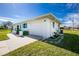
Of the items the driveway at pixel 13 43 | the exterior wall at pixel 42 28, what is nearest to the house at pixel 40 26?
the exterior wall at pixel 42 28

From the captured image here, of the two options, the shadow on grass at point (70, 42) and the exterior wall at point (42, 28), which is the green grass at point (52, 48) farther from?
the exterior wall at point (42, 28)

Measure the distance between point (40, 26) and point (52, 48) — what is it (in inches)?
17.7

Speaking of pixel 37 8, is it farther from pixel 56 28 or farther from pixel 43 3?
pixel 56 28

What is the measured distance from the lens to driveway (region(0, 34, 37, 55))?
Answer: 3592mm

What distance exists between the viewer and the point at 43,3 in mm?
3572

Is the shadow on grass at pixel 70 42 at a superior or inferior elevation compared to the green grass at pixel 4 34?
inferior

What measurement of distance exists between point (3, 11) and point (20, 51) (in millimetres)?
759

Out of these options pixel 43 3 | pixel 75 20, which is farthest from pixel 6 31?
pixel 75 20

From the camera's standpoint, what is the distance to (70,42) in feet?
12.0

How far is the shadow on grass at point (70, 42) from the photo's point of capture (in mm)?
3605

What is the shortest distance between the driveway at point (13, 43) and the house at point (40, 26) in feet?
0.42

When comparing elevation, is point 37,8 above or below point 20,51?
above

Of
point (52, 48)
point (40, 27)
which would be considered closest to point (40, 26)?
point (40, 27)

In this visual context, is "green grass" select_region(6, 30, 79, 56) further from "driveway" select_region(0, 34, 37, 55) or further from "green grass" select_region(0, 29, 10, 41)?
"green grass" select_region(0, 29, 10, 41)
